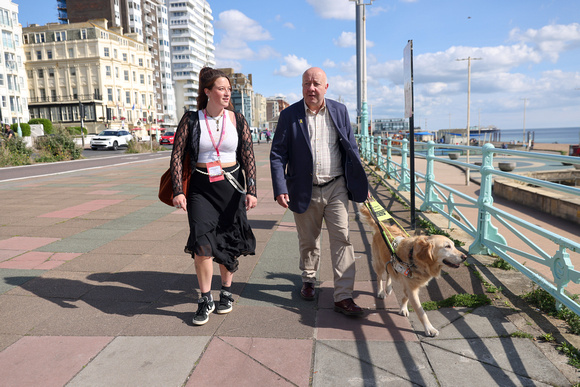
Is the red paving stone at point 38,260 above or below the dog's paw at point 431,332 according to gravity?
above

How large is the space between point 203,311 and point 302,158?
1458mm

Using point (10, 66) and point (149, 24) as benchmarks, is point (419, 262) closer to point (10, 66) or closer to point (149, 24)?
point (10, 66)

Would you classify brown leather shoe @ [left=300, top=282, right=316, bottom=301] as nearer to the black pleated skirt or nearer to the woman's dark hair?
the black pleated skirt

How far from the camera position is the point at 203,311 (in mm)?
3322

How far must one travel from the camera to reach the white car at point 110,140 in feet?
113

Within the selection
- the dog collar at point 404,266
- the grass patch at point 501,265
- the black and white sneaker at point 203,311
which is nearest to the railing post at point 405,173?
the grass patch at point 501,265

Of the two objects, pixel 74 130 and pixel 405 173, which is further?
pixel 74 130

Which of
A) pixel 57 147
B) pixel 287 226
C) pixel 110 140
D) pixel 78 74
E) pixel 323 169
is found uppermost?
pixel 78 74

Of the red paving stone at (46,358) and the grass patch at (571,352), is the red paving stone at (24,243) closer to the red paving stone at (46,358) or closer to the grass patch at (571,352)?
the red paving stone at (46,358)

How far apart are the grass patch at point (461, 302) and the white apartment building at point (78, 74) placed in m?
71.0

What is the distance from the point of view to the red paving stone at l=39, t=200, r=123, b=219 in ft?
24.6

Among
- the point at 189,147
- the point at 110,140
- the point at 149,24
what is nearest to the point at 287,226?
the point at 189,147

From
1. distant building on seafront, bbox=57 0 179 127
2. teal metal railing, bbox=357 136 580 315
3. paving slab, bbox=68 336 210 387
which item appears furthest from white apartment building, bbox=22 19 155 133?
paving slab, bbox=68 336 210 387

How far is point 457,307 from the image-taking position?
3490 mm
